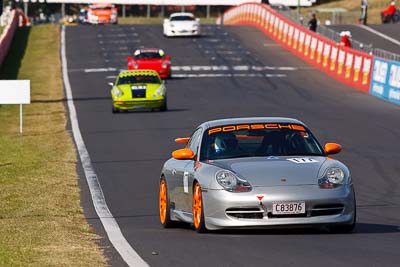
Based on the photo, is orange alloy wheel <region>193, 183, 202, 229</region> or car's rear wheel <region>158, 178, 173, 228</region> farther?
car's rear wheel <region>158, 178, 173, 228</region>

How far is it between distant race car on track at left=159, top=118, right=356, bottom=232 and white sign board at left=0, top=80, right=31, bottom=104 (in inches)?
683

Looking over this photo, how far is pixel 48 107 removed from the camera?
40.2 metres

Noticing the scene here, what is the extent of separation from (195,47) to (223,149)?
51.3 m

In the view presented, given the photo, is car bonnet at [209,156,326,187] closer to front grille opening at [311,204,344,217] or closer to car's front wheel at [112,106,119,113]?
front grille opening at [311,204,344,217]

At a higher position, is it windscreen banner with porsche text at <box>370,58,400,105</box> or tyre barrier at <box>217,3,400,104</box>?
windscreen banner with porsche text at <box>370,58,400,105</box>

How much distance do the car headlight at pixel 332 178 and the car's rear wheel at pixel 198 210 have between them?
1237mm

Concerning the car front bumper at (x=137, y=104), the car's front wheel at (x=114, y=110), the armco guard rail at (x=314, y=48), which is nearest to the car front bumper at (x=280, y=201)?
the car front bumper at (x=137, y=104)

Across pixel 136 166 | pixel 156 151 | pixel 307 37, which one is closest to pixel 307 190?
pixel 136 166

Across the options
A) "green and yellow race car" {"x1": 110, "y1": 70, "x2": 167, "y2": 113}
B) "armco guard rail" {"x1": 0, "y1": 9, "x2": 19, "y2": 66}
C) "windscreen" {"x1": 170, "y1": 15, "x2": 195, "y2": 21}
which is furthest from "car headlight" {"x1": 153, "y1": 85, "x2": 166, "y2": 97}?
"windscreen" {"x1": 170, "y1": 15, "x2": 195, "y2": 21}

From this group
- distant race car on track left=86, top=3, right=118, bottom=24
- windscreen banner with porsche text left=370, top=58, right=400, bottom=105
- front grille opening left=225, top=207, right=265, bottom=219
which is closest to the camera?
front grille opening left=225, top=207, right=265, bottom=219

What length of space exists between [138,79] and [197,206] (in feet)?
85.1

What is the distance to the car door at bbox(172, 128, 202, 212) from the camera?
43.6 ft

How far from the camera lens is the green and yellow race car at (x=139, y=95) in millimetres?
37188

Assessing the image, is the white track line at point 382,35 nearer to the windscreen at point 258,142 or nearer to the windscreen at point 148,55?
the windscreen at point 148,55
